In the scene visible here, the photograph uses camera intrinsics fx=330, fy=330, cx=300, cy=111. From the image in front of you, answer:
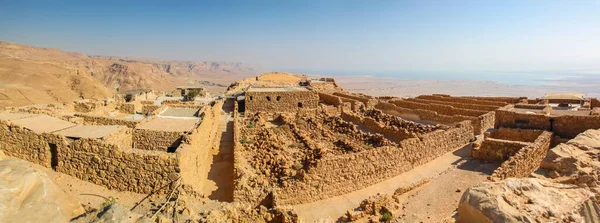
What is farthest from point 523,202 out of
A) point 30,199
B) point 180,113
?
point 180,113

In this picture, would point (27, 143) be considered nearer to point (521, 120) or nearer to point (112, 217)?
point (112, 217)

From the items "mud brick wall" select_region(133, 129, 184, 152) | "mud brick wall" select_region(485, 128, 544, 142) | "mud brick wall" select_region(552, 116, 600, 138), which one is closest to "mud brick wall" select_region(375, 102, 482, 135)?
"mud brick wall" select_region(485, 128, 544, 142)

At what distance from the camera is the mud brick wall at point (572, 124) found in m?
12.2

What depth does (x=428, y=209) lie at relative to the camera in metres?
8.33

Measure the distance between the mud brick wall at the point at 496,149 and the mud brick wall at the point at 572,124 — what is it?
304cm

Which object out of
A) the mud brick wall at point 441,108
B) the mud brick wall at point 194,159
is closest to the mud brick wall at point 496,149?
the mud brick wall at point 441,108

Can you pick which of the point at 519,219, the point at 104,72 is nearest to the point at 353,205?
the point at 519,219

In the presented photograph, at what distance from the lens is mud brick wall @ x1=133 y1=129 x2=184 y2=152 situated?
10.1 meters

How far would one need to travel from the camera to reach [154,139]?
33.0 feet

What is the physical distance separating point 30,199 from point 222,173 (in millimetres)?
7608

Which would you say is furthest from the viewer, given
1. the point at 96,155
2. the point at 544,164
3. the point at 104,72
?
the point at 104,72

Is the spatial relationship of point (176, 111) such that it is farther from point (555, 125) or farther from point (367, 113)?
point (555, 125)

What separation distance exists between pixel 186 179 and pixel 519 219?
628 centimetres

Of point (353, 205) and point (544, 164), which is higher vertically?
point (544, 164)
